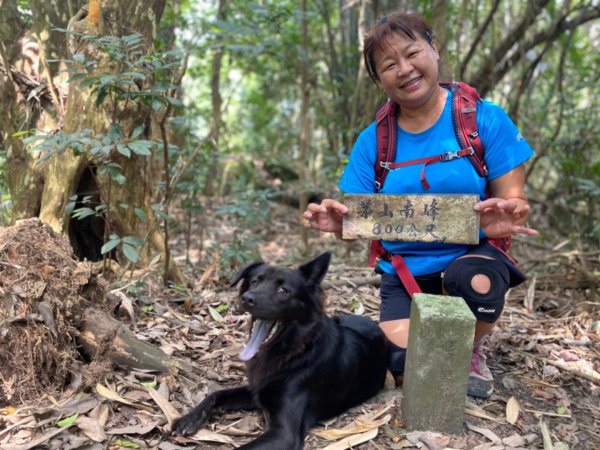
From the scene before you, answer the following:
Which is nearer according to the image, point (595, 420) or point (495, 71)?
point (595, 420)

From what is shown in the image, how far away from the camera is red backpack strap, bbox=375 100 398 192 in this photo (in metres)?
3.36

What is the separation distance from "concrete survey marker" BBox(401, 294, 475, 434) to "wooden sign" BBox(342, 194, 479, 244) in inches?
18.2

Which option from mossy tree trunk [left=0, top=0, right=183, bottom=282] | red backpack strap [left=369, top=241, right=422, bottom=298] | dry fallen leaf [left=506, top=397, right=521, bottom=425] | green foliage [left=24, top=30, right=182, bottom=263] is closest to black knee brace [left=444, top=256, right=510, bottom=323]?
red backpack strap [left=369, top=241, right=422, bottom=298]

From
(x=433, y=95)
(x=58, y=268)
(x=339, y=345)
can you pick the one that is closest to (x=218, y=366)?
(x=339, y=345)

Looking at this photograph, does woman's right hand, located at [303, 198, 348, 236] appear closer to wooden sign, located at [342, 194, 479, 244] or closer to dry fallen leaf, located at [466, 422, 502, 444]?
wooden sign, located at [342, 194, 479, 244]

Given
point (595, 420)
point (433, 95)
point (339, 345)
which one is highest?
point (433, 95)

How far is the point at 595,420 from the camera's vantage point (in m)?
3.20

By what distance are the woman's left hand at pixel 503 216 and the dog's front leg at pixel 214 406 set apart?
167 centimetres

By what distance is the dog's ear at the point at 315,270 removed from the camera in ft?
9.75

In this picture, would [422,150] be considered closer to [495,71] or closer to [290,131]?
[495,71]

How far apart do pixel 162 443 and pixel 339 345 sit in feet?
3.63

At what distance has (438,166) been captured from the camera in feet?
10.5

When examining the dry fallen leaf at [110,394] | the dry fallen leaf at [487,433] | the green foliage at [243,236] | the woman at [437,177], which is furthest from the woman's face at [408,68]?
the green foliage at [243,236]

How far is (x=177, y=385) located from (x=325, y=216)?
1347 mm
